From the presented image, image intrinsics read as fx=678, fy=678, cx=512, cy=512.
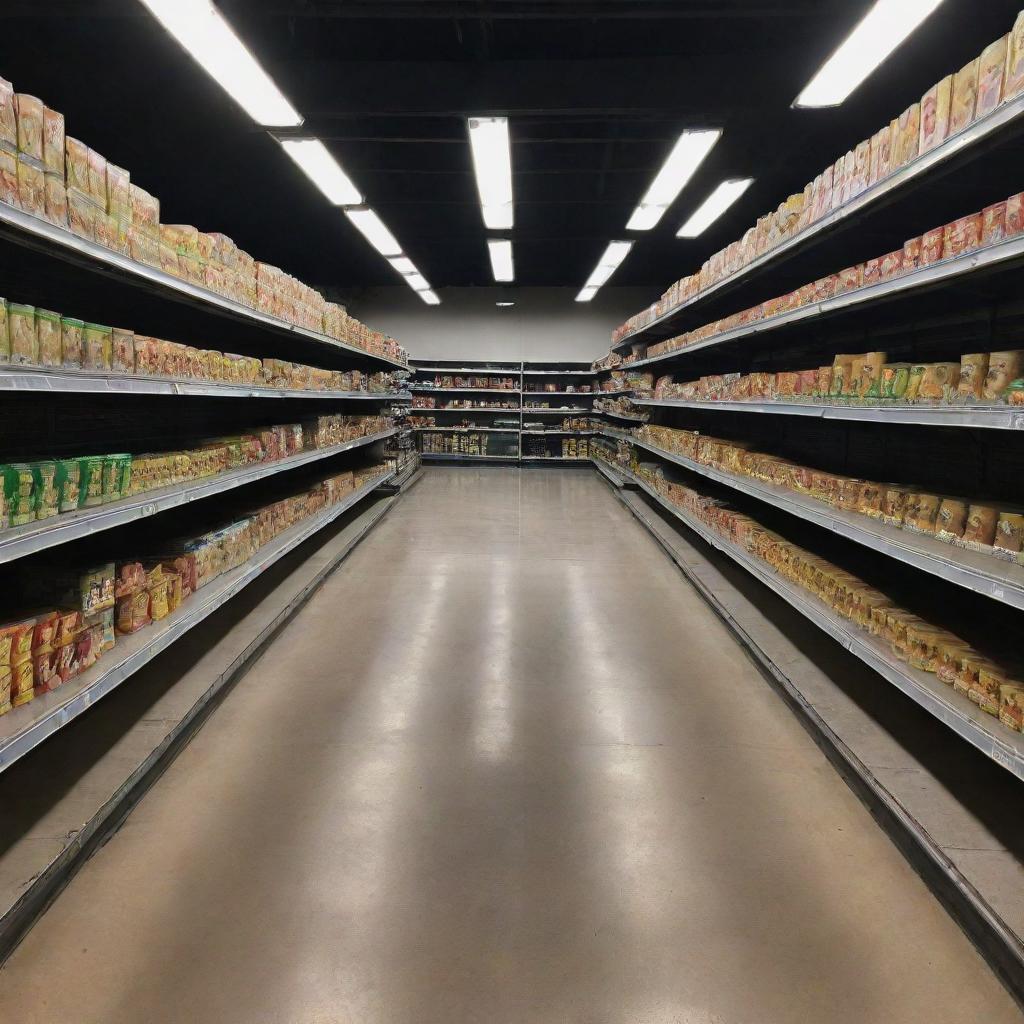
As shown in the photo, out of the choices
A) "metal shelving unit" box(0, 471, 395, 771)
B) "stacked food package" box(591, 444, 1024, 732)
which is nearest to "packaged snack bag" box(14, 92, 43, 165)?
"metal shelving unit" box(0, 471, 395, 771)

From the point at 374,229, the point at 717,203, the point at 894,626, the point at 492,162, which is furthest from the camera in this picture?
the point at 374,229

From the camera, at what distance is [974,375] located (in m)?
1.96

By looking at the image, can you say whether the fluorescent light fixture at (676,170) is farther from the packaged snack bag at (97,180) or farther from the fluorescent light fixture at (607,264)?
the packaged snack bag at (97,180)

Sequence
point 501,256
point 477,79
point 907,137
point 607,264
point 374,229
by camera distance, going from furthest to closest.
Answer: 1. point 607,264
2. point 501,256
3. point 374,229
4. point 477,79
5. point 907,137

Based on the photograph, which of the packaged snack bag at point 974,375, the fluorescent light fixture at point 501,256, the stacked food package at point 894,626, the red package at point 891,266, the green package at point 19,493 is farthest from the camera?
the fluorescent light fixture at point 501,256

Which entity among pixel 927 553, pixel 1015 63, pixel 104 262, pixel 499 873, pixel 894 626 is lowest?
pixel 499 873

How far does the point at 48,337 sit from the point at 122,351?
15.6 inches

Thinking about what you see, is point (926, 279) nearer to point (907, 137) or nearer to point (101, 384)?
point (907, 137)

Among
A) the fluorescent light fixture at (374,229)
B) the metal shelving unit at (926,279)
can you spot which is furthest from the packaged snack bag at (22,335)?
the fluorescent light fixture at (374,229)

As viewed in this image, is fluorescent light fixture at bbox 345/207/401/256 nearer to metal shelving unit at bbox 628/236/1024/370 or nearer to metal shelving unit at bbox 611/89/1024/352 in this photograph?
metal shelving unit at bbox 611/89/1024/352

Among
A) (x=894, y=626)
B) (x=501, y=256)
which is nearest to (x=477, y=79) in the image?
(x=894, y=626)

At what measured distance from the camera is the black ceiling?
383cm

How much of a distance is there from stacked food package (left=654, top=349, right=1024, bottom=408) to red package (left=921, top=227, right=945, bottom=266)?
0.32 metres

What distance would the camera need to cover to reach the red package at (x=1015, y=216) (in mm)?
1661
